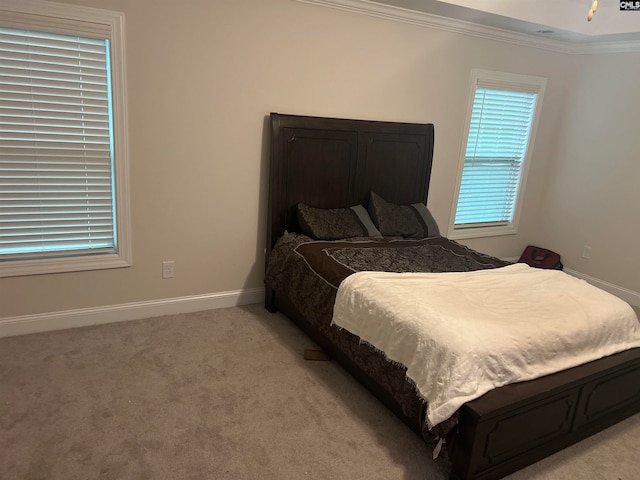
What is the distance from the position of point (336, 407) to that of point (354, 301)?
1.88 feet

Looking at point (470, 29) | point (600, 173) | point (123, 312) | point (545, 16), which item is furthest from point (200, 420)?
point (600, 173)

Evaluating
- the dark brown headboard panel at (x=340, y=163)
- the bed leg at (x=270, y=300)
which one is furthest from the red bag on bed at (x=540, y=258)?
the bed leg at (x=270, y=300)

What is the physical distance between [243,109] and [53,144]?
1226 millimetres

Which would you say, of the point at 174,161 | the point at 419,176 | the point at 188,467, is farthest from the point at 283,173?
the point at 188,467

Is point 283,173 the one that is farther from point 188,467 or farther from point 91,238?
point 188,467

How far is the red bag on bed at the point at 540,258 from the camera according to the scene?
492 centimetres

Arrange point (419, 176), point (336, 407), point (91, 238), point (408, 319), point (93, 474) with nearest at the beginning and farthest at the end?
point (93, 474)
point (408, 319)
point (336, 407)
point (91, 238)
point (419, 176)

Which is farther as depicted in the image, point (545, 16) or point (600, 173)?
point (600, 173)

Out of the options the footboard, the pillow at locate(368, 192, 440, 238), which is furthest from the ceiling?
the footboard

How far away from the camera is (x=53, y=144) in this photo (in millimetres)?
2842

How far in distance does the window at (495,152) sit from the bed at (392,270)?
0.65 meters

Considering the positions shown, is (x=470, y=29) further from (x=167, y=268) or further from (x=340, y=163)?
(x=167, y=268)

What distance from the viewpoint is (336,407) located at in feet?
8.24

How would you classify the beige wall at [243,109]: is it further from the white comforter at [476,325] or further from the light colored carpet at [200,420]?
the white comforter at [476,325]
